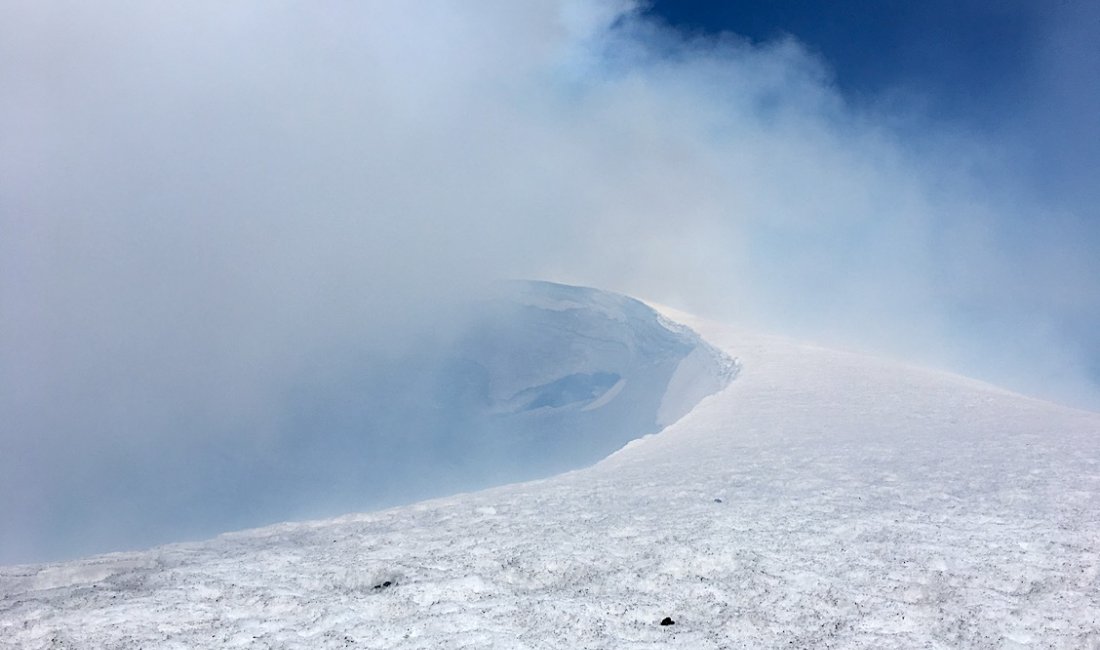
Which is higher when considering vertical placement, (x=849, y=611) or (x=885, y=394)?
(x=885, y=394)

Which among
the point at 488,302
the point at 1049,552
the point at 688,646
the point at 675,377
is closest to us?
the point at 688,646

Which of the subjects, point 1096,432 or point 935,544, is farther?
point 1096,432

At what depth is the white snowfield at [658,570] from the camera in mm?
4531

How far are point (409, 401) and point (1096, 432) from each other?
3866 cm

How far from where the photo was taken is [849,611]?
4820 millimetres

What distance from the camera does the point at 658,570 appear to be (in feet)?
18.3

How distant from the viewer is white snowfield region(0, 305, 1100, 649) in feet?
14.9

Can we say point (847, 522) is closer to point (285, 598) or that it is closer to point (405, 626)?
point (405, 626)

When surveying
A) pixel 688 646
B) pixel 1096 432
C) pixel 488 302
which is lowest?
pixel 688 646

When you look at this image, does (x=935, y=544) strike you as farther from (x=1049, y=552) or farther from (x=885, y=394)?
(x=885, y=394)

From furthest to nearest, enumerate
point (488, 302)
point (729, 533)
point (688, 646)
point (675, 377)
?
1. point (488, 302)
2. point (675, 377)
3. point (729, 533)
4. point (688, 646)

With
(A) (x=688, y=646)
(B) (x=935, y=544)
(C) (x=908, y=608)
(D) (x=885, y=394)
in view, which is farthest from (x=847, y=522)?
(D) (x=885, y=394)

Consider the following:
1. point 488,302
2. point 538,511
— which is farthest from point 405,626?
point 488,302

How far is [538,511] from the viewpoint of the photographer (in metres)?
7.63
